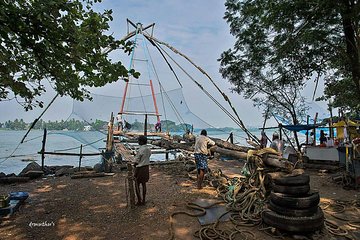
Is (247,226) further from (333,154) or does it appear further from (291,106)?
(291,106)

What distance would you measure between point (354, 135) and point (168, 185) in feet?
21.0

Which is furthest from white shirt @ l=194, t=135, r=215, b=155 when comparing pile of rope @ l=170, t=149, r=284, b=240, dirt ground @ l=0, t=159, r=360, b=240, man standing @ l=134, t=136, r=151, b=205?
man standing @ l=134, t=136, r=151, b=205

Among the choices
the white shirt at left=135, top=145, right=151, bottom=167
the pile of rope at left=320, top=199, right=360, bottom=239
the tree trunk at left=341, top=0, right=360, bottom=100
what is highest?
the tree trunk at left=341, top=0, right=360, bottom=100

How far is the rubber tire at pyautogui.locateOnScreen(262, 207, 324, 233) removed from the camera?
3344 mm

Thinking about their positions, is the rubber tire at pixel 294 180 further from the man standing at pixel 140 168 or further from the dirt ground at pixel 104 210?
the man standing at pixel 140 168

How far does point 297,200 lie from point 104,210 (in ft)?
11.4

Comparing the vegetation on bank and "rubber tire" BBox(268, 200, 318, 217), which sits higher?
the vegetation on bank

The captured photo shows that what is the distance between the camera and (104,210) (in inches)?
186

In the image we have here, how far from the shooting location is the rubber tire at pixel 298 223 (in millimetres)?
3344

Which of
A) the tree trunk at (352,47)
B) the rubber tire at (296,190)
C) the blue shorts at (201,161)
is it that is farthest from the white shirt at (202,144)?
the tree trunk at (352,47)

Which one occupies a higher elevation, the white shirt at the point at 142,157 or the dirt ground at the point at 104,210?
the white shirt at the point at 142,157

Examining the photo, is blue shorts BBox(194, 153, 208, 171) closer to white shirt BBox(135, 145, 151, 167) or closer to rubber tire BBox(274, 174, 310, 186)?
white shirt BBox(135, 145, 151, 167)

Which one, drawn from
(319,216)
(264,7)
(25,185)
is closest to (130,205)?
(319,216)

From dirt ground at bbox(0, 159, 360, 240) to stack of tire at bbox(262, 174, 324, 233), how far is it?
0.20 m
